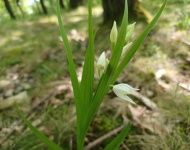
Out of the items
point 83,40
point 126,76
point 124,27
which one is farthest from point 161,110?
point 83,40

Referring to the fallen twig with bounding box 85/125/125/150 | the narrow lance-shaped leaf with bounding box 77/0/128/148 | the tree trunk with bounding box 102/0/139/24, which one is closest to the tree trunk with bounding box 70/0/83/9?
the tree trunk with bounding box 102/0/139/24

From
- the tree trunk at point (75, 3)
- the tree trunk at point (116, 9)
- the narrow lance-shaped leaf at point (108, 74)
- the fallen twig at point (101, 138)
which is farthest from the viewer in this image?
the tree trunk at point (75, 3)

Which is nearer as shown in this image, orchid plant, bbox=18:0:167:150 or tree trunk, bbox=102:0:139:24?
orchid plant, bbox=18:0:167:150

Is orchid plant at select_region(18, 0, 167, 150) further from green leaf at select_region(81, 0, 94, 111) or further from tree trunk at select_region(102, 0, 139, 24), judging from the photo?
tree trunk at select_region(102, 0, 139, 24)

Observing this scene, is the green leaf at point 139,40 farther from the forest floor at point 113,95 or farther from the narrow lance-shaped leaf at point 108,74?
the forest floor at point 113,95

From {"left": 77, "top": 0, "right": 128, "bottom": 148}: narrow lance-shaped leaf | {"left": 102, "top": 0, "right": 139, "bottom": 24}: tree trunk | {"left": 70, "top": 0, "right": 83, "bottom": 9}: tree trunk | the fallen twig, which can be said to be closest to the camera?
{"left": 77, "top": 0, "right": 128, "bottom": 148}: narrow lance-shaped leaf

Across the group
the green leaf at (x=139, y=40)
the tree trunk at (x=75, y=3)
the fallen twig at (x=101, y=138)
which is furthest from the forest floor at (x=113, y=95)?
the tree trunk at (x=75, y=3)

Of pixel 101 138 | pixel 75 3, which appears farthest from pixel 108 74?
pixel 75 3

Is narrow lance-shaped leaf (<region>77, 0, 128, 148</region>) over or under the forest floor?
over
